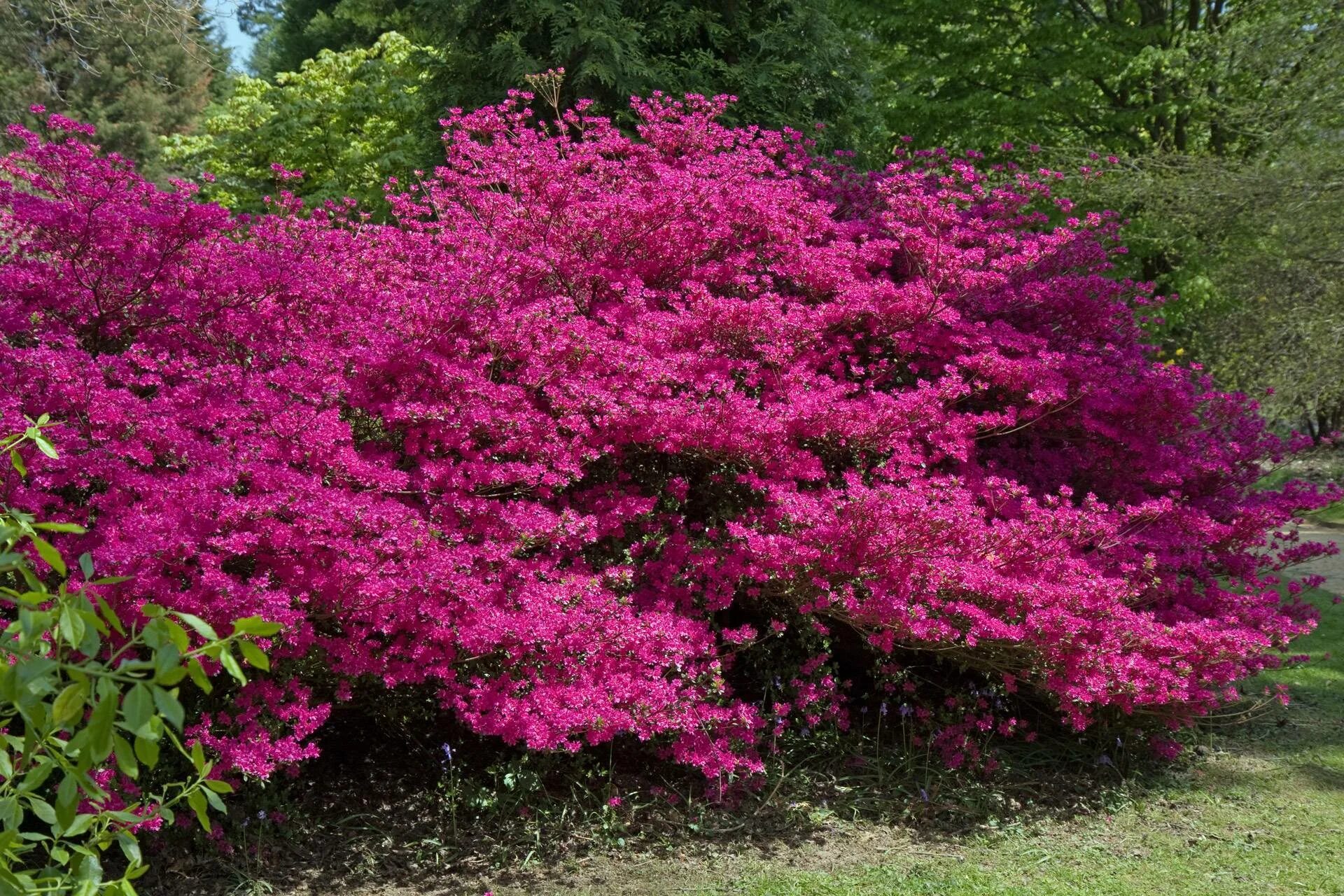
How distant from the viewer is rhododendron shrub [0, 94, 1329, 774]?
3918 mm

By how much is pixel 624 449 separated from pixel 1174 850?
9.60 ft

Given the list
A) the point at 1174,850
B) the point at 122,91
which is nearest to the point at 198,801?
the point at 1174,850

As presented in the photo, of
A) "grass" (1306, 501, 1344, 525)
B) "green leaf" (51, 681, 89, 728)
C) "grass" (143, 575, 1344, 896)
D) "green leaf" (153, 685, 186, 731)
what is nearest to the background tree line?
"grass" (1306, 501, 1344, 525)

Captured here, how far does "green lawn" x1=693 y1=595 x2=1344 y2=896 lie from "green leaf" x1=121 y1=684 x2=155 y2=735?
10.7 feet

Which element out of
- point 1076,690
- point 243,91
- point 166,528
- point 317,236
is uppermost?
point 243,91

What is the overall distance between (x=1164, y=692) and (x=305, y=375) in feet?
12.3

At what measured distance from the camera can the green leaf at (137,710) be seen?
1.17 meters

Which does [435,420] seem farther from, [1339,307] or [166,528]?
[1339,307]

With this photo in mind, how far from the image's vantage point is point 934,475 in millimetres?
5258

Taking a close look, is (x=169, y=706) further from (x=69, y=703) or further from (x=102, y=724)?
(x=69, y=703)

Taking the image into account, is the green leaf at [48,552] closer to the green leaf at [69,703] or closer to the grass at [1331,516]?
the green leaf at [69,703]

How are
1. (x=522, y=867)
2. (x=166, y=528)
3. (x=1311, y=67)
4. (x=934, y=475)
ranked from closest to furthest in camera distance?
1. (x=166, y=528)
2. (x=522, y=867)
3. (x=934, y=475)
4. (x=1311, y=67)

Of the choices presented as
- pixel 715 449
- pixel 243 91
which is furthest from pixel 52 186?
pixel 243 91

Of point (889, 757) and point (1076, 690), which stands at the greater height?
point (1076, 690)
